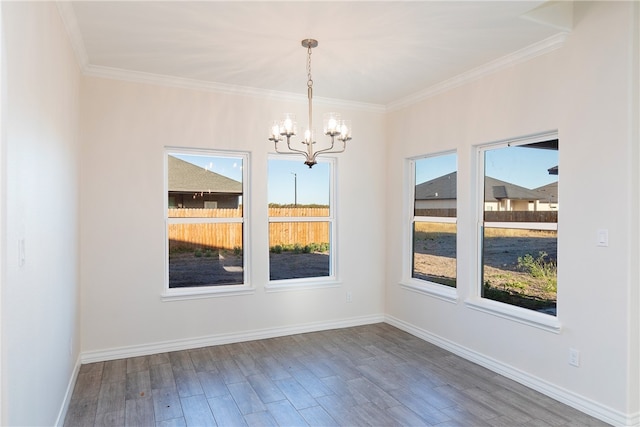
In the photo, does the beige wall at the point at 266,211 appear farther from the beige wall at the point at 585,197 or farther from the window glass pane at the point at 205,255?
the window glass pane at the point at 205,255

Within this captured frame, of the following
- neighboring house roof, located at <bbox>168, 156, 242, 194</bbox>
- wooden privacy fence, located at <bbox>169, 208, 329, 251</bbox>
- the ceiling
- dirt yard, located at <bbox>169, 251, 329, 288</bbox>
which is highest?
the ceiling

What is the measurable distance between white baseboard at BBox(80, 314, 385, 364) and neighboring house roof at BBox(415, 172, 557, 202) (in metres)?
1.69

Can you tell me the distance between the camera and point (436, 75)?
3908 mm

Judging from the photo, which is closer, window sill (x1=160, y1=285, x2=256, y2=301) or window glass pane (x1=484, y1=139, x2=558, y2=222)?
window glass pane (x1=484, y1=139, x2=558, y2=222)

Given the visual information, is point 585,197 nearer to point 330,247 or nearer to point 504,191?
point 504,191

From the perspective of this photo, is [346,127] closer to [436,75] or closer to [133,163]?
[436,75]

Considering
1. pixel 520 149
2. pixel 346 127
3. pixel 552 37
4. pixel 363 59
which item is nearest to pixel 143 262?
pixel 346 127

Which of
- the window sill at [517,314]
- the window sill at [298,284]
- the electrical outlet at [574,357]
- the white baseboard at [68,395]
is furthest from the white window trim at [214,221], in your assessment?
the electrical outlet at [574,357]

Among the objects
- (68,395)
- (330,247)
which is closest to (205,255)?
(330,247)

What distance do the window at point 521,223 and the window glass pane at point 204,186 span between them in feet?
8.39

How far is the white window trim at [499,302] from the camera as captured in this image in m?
3.13

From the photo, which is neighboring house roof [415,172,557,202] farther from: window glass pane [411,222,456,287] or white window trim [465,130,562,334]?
window glass pane [411,222,456,287]

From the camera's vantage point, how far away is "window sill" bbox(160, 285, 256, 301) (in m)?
4.04

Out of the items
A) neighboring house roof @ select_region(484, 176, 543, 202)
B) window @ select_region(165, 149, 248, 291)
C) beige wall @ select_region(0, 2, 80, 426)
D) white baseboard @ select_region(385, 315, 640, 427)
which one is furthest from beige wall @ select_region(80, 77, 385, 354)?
neighboring house roof @ select_region(484, 176, 543, 202)
